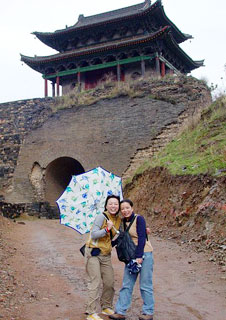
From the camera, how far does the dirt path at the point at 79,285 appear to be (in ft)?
14.7

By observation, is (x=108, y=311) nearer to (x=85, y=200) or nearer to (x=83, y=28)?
(x=85, y=200)

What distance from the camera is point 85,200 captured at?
4.95 metres

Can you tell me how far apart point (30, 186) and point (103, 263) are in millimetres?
15491

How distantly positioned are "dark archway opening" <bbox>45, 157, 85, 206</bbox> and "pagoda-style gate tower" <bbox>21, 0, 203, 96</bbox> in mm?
5027

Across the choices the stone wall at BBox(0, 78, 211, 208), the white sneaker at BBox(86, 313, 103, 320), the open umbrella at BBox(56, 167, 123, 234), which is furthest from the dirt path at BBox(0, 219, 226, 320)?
the stone wall at BBox(0, 78, 211, 208)

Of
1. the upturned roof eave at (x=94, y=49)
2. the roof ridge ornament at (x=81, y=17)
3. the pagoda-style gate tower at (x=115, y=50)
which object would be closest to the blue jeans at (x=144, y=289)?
the upturned roof eave at (x=94, y=49)

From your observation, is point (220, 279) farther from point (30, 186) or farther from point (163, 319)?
point (30, 186)

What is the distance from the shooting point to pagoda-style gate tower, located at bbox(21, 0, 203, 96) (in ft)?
71.3

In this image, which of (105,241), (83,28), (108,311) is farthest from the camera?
(83,28)

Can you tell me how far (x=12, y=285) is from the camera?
17.8ft

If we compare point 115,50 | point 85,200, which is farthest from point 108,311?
point 115,50

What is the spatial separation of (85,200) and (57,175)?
52.9 ft

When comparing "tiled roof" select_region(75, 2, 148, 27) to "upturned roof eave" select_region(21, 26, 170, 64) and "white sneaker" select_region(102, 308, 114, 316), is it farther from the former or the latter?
"white sneaker" select_region(102, 308, 114, 316)

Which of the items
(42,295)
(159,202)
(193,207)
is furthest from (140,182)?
(42,295)
